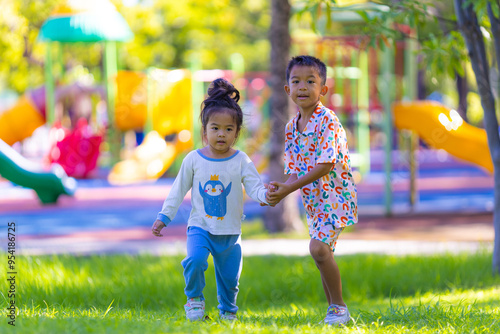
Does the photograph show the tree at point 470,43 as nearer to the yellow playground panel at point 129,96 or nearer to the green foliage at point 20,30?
the yellow playground panel at point 129,96

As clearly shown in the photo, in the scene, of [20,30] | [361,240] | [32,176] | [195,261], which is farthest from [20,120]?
[195,261]

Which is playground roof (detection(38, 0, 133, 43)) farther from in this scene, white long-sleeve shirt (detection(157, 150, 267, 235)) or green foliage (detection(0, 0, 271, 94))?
white long-sleeve shirt (detection(157, 150, 267, 235))

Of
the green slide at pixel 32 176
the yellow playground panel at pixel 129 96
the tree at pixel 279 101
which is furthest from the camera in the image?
the yellow playground panel at pixel 129 96

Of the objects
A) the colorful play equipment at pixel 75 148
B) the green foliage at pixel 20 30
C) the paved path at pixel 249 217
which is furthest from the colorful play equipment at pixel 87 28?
the green foliage at pixel 20 30

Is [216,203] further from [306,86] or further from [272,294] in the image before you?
[272,294]

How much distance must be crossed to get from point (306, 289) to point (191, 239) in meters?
2.04

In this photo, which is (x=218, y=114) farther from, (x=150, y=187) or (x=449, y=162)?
(x=449, y=162)

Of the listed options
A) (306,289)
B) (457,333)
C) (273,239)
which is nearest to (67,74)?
(273,239)

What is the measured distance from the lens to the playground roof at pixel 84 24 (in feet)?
48.4

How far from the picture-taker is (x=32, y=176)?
884 centimetres

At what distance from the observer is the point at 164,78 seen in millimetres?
15586

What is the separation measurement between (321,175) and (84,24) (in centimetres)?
1219

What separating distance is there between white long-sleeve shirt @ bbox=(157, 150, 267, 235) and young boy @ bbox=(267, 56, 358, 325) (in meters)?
0.22

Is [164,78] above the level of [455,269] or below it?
above
